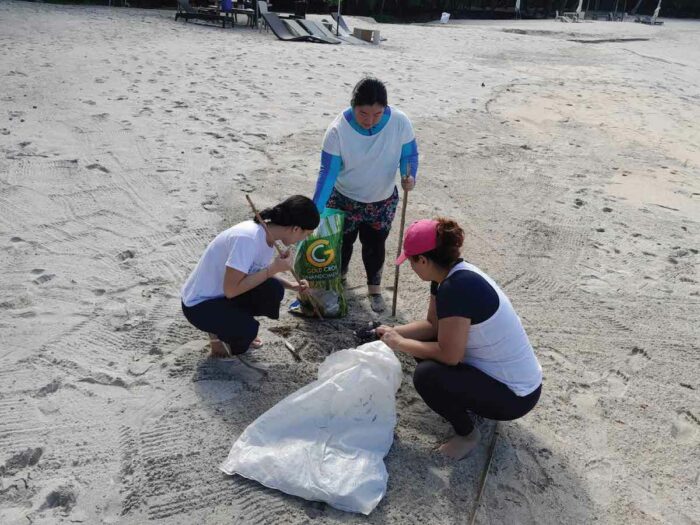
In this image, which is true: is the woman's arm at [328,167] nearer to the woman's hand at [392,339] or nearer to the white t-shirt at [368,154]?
the white t-shirt at [368,154]

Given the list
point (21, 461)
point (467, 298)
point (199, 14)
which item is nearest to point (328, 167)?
point (467, 298)

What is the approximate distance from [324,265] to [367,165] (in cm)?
69

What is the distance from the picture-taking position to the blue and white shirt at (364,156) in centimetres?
373

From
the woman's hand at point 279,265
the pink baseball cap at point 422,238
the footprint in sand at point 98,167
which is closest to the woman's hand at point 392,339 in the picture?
the pink baseball cap at point 422,238

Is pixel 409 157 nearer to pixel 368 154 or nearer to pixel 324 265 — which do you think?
pixel 368 154

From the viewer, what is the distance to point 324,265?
12.7 feet

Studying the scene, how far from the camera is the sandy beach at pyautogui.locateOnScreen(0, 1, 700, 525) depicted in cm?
271

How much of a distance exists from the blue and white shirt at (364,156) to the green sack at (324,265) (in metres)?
0.14

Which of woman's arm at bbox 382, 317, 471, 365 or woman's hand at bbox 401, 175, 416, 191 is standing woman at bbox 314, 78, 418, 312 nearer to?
woman's hand at bbox 401, 175, 416, 191

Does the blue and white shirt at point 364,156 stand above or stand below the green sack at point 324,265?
above

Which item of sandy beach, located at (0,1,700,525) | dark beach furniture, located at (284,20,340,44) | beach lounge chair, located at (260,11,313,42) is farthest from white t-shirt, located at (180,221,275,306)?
dark beach furniture, located at (284,20,340,44)

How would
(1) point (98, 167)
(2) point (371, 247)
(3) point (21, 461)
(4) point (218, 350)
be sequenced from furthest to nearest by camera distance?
1. (1) point (98, 167)
2. (2) point (371, 247)
3. (4) point (218, 350)
4. (3) point (21, 461)

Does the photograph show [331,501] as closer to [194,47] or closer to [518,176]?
[518,176]

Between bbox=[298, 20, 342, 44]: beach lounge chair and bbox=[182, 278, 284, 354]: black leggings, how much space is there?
12.3m
